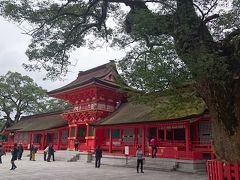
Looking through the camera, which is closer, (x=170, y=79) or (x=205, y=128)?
(x=170, y=79)

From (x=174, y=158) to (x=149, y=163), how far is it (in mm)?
1762

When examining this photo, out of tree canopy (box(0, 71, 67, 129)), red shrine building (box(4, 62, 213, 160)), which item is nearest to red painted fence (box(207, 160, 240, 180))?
red shrine building (box(4, 62, 213, 160))

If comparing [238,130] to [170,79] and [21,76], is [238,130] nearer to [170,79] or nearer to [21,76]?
[170,79]

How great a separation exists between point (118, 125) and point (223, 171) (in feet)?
42.5

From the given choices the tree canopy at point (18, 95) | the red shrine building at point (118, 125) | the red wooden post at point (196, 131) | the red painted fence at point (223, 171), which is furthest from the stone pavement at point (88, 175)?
the tree canopy at point (18, 95)

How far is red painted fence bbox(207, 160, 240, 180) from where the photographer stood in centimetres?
825

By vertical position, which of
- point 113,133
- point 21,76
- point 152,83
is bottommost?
point 113,133

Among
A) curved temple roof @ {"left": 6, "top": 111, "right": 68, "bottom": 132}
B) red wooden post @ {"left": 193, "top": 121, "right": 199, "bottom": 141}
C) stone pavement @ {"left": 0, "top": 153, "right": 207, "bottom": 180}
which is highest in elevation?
curved temple roof @ {"left": 6, "top": 111, "right": 68, "bottom": 132}

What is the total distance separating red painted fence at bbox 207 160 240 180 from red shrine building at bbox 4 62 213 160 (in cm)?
613

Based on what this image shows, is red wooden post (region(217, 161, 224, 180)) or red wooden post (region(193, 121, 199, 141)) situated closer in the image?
red wooden post (region(217, 161, 224, 180))

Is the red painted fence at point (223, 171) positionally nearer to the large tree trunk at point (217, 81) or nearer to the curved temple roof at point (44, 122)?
the large tree trunk at point (217, 81)

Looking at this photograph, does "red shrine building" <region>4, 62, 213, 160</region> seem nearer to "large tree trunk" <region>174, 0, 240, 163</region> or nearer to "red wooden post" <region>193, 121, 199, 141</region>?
"red wooden post" <region>193, 121, 199, 141</region>

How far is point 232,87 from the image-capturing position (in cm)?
872

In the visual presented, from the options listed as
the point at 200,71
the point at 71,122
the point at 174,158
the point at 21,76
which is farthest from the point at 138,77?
the point at 21,76
